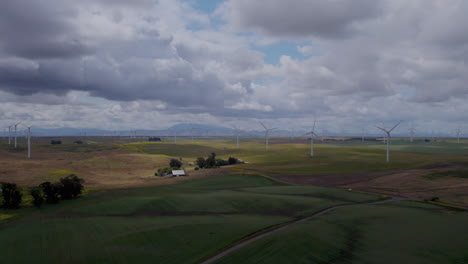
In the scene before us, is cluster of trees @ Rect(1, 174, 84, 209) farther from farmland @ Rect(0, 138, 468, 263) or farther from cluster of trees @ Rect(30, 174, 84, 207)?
farmland @ Rect(0, 138, 468, 263)

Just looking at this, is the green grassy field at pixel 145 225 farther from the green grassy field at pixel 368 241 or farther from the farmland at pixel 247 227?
the green grassy field at pixel 368 241

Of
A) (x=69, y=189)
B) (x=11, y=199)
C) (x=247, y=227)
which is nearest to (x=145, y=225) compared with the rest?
(x=247, y=227)

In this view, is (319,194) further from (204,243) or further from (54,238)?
(54,238)

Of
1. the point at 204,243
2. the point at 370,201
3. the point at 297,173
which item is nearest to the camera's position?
the point at 204,243

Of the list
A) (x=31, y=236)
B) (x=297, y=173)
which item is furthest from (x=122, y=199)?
(x=297, y=173)

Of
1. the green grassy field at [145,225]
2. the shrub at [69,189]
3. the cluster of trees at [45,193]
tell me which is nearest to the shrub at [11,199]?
the cluster of trees at [45,193]

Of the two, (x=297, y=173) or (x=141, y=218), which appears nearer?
(x=141, y=218)

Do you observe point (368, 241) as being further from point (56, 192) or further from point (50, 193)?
point (56, 192)

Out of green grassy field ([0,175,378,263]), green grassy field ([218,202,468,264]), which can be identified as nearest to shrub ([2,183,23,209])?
green grassy field ([0,175,378,263])
